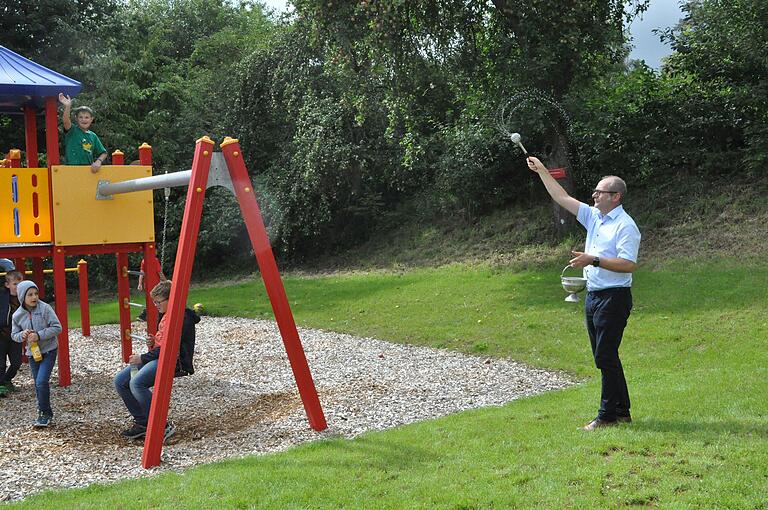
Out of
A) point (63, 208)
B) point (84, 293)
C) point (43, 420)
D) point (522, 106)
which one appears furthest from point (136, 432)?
point (522, 106)

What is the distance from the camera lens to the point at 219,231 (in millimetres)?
23953

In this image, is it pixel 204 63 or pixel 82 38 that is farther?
pixel 204 63

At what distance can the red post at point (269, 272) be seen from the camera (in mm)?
7398

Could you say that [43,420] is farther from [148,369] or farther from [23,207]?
[23,207]

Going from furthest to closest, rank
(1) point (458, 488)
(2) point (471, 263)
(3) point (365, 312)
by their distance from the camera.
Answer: (2) point (471, 263)
(3) point (365, 312)
(1) point (458, 488)

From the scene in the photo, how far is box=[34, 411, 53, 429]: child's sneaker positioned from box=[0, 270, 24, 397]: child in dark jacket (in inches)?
71.2

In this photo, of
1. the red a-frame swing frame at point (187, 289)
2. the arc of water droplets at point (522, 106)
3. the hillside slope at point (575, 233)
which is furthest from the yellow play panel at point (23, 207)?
the hillside slope at point (575, 233)

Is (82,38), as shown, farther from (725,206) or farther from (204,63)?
(725,206)

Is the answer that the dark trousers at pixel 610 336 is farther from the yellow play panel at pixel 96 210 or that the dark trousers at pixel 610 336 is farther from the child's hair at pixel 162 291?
the yellow play panel at pixel 96 210

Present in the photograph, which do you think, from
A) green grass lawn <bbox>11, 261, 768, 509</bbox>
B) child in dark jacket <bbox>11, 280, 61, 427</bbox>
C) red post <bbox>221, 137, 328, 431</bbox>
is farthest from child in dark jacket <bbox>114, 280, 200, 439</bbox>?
green grass lawn <bbox>11, 261, 768, 509</bbox>

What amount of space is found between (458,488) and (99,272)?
2109 centimetres

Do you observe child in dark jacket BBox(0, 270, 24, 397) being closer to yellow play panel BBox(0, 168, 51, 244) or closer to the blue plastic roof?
yellow play panel BBox(0, 168, 51, 244)

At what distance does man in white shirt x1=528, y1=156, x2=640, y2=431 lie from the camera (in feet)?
19.8

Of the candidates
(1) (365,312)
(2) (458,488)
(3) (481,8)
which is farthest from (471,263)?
(2) (458,488)
